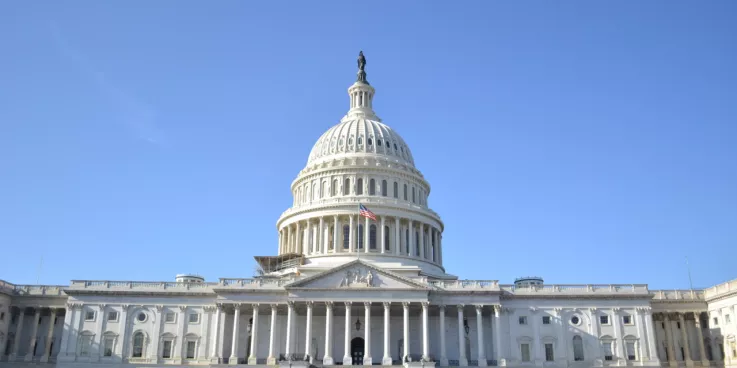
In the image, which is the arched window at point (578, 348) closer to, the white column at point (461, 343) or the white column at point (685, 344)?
the white column at point (461, 343)

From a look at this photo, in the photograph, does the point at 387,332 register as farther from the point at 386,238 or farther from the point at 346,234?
the point at 346,234

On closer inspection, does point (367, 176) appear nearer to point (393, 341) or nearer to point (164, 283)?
point (393, 341)

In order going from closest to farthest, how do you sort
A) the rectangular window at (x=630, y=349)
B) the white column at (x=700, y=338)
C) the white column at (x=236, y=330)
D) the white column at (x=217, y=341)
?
the white column at (x=217, y=341), the white column at (x=236, y=330), the rectangular window at (x=630, y=349), the white column at (x=700, y=338)

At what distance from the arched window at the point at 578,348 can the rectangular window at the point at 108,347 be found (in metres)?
51.5

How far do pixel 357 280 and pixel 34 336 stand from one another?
39018mm

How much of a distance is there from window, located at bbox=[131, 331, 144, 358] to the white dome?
113 feet

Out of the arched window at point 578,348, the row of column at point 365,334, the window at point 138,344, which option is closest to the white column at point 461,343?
the row of column at point 365,334

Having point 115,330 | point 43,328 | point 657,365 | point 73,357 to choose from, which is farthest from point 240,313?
point 657,365

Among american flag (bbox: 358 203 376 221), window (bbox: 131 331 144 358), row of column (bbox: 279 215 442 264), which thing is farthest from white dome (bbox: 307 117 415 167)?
window (bbox: 131 331 144 358)

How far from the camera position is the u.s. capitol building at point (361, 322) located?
6794 cm

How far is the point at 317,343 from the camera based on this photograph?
7175 centimetres

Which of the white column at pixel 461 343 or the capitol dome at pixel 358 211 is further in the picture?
the capitol dome at pixel 358 211

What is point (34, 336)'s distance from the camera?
74125 millimetres

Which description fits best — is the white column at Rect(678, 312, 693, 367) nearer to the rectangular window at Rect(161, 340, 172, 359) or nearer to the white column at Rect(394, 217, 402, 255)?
the white column at Rect(394, 217, 402, 255)
